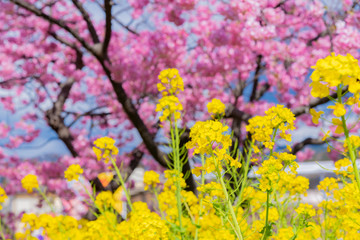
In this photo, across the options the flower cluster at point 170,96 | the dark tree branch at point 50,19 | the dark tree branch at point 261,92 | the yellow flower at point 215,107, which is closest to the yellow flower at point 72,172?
the flower cluster at point 170,96

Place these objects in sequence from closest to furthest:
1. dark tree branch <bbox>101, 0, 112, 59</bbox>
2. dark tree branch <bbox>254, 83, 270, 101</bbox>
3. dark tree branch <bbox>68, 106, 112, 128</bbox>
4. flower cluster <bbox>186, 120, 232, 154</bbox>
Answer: flower cluster <bbox>186, 120, 232, 154</bbox> < dark tree branch <bbox>101, 0, 112, 59</bbox> < dark tree branch <bbox>68, 106, 112, 128</bbox> < dark tree branch <bbox>254, 83, 270, 101</bbox>

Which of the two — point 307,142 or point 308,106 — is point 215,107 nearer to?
point 308,106

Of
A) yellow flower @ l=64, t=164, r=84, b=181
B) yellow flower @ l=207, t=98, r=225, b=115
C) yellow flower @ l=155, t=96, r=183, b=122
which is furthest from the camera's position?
yellow flower @ l=64, t=164, r=84, b=181

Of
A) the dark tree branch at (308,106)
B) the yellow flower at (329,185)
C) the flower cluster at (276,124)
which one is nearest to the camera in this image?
the flower cluster at (276,124)

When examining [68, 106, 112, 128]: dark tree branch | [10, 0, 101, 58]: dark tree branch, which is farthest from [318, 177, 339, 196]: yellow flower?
[68, 106, 112, 128]: dark tree branch

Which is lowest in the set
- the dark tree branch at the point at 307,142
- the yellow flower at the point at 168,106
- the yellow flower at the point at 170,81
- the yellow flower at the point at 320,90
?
the yellow flower at the point at 320,90

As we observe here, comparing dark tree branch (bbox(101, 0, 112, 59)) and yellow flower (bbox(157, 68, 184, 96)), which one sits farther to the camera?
dark tree branch (bbox(101, 0, 112, 59))

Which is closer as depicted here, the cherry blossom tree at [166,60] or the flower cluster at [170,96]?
the flower cluster at [170,96]

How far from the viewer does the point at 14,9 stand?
6.60m

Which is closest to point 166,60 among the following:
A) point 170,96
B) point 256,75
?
point 256,75

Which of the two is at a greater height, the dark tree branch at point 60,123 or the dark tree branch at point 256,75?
the dark tree branch at point 256,75

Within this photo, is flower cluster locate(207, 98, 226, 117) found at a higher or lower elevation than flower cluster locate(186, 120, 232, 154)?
higher

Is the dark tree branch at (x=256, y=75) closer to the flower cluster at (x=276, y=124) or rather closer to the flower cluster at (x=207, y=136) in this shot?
the flower cluster at (x=276, y=124)

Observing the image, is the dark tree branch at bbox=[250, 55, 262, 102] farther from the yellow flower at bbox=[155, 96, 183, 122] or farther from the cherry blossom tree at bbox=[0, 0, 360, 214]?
the yellow flower at bbox=[155, 96, 183, 122]
